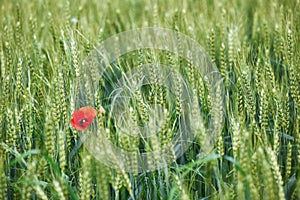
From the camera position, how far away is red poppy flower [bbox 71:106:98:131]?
1403 millimetres

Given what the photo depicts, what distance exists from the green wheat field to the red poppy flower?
2 cm

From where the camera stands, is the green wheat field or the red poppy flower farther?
the red poppy flower

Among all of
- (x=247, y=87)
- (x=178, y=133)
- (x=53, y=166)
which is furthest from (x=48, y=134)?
(x=247, y=87)

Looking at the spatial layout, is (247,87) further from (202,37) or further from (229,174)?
(202,37)

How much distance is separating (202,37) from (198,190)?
715mm

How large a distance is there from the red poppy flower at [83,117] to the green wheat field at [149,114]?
2 centimetres

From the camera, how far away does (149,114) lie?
139 centimetres

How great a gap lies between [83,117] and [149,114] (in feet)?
0.59

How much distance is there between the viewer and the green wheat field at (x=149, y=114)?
A: 121cm

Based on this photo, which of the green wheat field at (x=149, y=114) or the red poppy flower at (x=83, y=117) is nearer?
the green wheat field at (x=149, y=114)

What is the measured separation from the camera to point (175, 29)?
1.89m

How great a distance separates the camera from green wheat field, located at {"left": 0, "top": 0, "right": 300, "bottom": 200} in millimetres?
1211

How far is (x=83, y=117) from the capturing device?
1419 millimetres

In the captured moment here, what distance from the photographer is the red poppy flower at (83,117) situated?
1.40 meters
